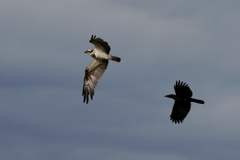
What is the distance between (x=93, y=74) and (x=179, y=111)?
559 cm

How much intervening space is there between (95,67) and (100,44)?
2154 mm

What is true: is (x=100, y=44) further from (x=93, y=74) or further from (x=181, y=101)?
(x=181, y=101)

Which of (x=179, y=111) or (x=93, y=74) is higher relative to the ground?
(x=93, y=74)

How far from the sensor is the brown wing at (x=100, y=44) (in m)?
33.4

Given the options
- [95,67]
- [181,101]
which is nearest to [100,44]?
[95,67]

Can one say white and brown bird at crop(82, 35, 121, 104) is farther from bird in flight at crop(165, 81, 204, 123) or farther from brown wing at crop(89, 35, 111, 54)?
bird in flight at crop(165, 81, 204, 123)

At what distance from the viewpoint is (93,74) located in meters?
35.4

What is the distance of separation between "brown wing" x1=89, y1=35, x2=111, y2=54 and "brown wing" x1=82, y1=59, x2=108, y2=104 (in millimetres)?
1260

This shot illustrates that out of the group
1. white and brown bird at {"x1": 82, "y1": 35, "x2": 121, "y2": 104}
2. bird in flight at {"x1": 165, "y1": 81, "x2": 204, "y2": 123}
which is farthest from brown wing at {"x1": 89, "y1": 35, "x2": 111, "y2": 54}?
bird in flight at {"x1": 165, "y1": 81, "x2": 204, "y2": 123}

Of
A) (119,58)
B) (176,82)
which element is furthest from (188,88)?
(119,58)

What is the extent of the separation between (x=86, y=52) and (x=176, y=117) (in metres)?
6.68

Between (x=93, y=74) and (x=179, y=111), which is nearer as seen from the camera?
(x=93, y=74)

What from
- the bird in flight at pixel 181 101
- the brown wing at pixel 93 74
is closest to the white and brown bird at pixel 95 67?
the brown wing at pixel 93 74

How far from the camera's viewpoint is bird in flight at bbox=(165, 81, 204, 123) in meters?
35.6
